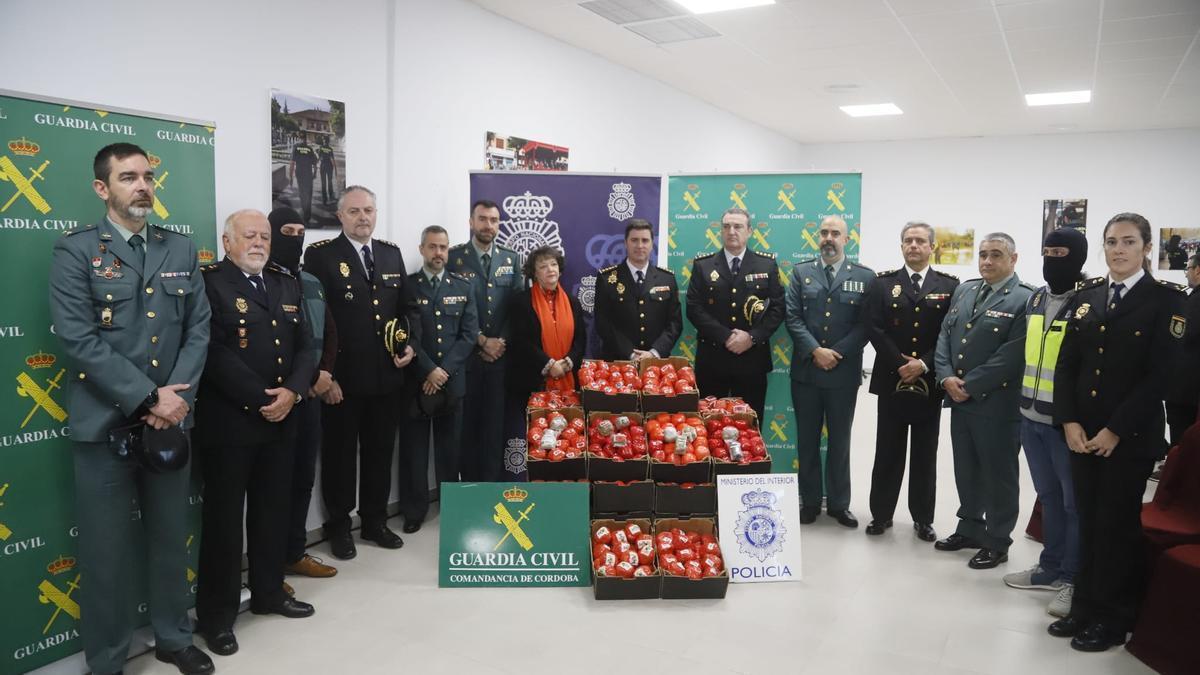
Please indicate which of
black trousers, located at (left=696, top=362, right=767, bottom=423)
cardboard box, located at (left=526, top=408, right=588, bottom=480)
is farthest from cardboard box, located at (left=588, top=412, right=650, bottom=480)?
black trousers, located at (left=696, top=362, right=767, bottom=423)

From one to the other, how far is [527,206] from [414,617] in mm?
2700

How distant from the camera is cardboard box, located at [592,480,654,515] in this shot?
12.5 feet

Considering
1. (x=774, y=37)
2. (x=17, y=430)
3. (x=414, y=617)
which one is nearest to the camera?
(x=17, y=430)

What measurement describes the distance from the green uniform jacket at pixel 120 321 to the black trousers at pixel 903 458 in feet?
11.7

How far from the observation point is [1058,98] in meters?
8.33

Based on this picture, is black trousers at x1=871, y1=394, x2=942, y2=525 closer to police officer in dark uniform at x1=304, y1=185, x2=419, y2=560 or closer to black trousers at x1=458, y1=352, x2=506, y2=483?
black trousers at x1=458, y1=352, x2=506, y2=483

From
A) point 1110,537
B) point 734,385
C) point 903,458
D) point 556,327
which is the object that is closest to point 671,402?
point 734,385

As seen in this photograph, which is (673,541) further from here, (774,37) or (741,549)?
(774,37)

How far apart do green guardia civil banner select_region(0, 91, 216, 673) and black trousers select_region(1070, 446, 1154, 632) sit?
366 centimetres

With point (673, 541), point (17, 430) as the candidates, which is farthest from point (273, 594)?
point (673, 541)

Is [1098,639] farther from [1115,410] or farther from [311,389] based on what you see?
[311,389]

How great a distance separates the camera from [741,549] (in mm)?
3826

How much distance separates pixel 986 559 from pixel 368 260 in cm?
369

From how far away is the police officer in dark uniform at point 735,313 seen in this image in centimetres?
468
